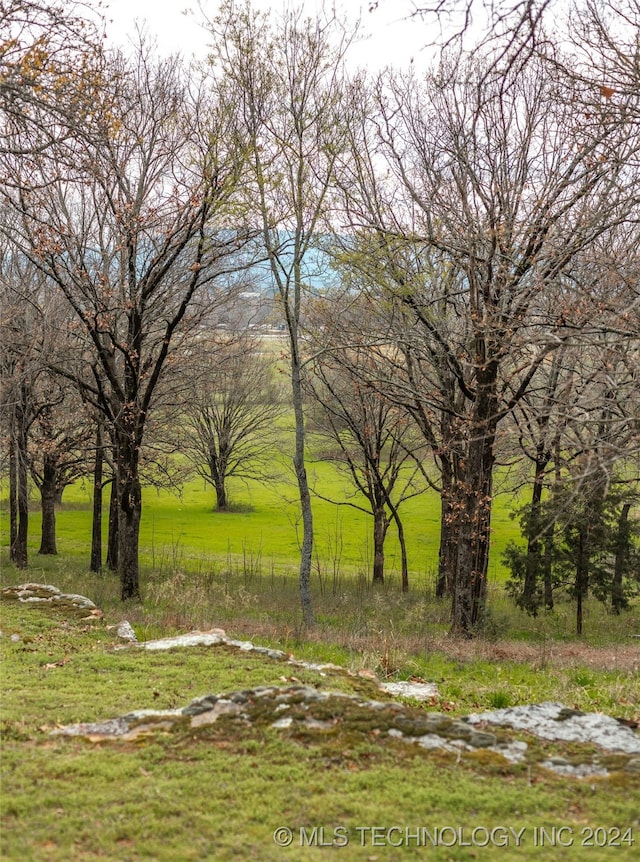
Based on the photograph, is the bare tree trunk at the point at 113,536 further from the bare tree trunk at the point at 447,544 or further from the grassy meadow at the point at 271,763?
the bare tree trunk at the point at 447,544

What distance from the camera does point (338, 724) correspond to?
5.23 m

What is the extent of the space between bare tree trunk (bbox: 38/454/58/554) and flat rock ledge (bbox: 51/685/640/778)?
62.9 feet

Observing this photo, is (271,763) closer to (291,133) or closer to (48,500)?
(291,133)

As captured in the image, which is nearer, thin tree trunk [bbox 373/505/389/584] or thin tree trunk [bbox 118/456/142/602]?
thin tree trunk [bbox 118/456/142/602]

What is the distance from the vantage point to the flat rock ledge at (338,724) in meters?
4.86

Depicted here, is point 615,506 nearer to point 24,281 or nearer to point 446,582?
point 446,582

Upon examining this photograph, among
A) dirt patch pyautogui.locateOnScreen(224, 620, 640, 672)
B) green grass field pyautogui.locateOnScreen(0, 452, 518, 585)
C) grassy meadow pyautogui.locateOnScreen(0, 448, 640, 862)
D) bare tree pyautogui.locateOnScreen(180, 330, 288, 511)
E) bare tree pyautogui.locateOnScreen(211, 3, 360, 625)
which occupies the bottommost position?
green grass field pyautogui.locateOnScreen(0, 452, 518, 585)

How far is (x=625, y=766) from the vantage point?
4699 millimetres

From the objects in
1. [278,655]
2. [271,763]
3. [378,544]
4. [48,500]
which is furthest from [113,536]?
[271,763]

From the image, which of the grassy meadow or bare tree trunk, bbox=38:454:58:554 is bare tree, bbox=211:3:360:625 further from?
bare tree trunk, bbox=38:454:58:554

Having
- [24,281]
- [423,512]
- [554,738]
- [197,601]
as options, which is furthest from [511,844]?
[423,512]

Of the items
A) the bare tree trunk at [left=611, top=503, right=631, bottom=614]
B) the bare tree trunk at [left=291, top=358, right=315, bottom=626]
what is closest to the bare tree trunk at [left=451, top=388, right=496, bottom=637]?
the bare tree trunk at [left=291, top=358, right=315, bottom=626]

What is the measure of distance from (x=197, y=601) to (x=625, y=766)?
11.0 meters

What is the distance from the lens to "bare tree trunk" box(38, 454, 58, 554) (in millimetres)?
23500
